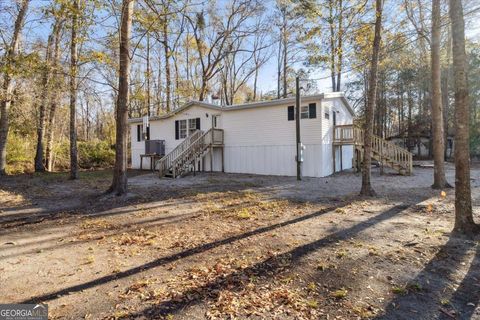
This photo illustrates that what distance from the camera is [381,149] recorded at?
14.7m

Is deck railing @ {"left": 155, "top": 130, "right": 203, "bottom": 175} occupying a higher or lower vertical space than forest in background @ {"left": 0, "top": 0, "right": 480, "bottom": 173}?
lower

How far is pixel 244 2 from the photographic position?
920 inches

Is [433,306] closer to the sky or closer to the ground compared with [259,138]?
closer to the ground

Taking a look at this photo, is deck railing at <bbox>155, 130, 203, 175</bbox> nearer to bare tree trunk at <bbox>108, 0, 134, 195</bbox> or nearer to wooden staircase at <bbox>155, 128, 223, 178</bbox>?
wooden staircase at <bbox>155, 128, 223, 178</bbox>

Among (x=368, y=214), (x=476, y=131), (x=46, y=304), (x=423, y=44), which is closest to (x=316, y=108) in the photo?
(x=423, y=44)

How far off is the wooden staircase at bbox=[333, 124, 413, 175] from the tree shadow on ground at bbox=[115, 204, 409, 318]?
10.4 meters

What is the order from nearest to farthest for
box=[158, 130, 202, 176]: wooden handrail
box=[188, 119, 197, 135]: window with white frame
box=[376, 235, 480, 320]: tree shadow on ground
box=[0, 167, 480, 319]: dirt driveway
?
1. box=[376, 235, 480, 320]: tree shadow on ground
2. box=[0, 167, 480, 319]: dirt driveway
3. box=[158, 130, 202, 176]: wooden handrail
4. box=[188, 119, 197, 135]: window with white frame

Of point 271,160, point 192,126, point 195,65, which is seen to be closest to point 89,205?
point 271,160

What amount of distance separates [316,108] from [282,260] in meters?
11.7

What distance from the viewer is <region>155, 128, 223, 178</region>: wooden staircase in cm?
1515

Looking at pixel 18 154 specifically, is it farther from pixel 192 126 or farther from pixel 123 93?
pixel 123 93

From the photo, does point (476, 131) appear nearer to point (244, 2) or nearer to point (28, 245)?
point (244, 2)

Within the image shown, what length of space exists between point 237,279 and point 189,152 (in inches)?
503

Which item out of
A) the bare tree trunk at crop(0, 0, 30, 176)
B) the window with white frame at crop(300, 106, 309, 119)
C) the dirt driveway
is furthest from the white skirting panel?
the bare tree trunk at crop(0, 0, 30, 176)
